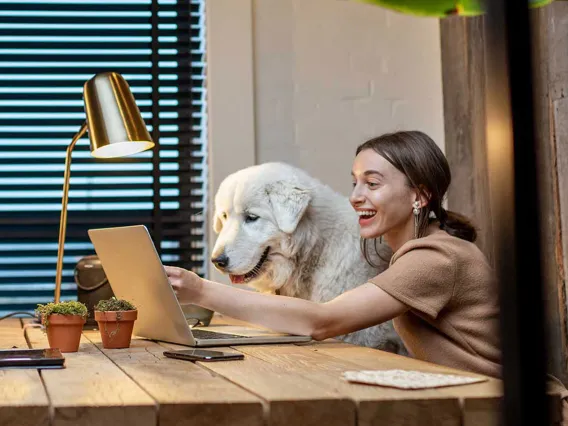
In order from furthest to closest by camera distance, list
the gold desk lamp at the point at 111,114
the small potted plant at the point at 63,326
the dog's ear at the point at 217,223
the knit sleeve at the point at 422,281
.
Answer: the dog's ear at the point at 217,223, the gold desk lamp at the point at 111,114, the knit sleeve at the point at 422,281, the small potted plant at the point at 63,326

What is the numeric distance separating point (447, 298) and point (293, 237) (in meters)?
0.78

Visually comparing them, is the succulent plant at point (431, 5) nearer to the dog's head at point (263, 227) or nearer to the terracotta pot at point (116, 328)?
the terracotta pot at point (116, 328)

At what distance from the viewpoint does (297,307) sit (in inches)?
68.1

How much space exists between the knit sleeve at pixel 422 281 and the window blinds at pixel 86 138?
166cm

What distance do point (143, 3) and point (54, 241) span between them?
104cm

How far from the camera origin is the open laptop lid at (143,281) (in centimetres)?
158

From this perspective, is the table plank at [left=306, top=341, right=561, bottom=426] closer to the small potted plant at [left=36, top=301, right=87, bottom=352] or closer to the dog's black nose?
the small potted plant at [left=36, top=301, right=87, bottom=352]

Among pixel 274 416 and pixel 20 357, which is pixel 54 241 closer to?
pixel 20 357

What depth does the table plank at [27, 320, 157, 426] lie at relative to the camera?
901mm

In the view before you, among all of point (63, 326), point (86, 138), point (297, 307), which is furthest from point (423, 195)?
point (86, 138)

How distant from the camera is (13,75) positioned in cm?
326

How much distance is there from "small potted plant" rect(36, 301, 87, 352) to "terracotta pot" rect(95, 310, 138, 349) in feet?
0.21

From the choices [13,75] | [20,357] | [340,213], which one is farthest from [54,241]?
[20,357]

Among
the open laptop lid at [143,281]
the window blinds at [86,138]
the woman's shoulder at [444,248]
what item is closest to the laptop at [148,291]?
the open laptop lid at [143,281]
